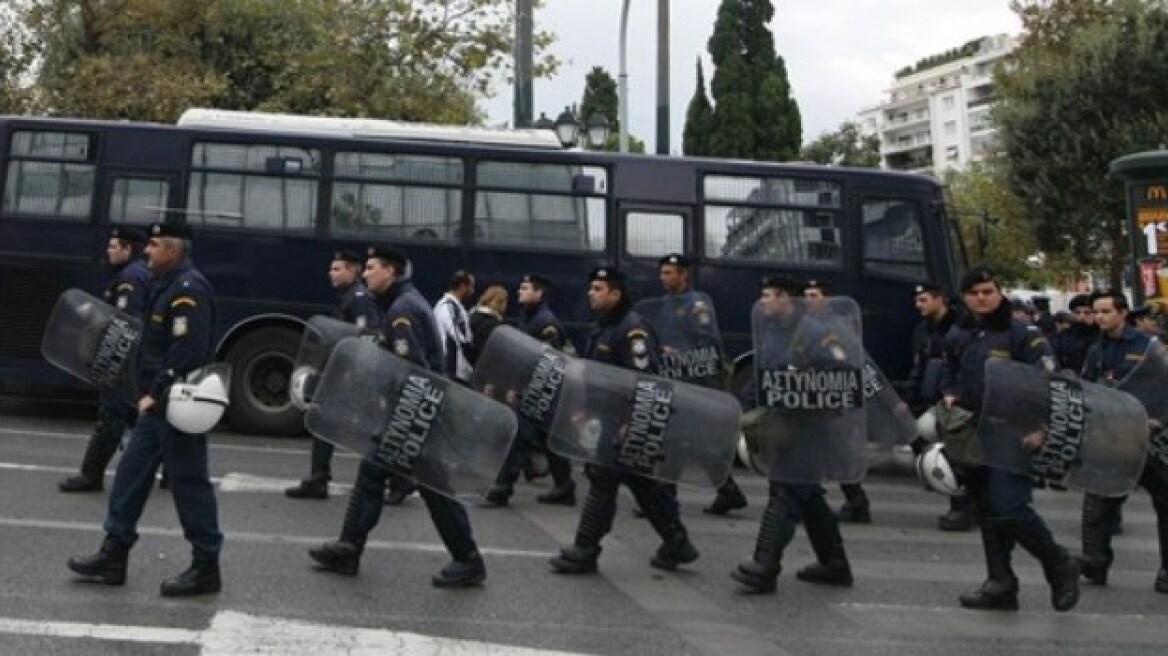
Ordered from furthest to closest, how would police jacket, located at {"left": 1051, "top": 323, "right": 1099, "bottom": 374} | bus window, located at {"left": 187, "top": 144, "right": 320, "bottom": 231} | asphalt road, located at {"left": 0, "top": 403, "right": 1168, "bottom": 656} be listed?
1. bus window, located at {"left": 187, "top": 144, "right": 320, "bottom": 231}
2. police jacket, located at {"left": 1051, "top": 323, "right": 1099, "bottom": 374}
3. asphalt road, located at {"left": 0, "top": 403, "right": 1168, "bottom": 656}

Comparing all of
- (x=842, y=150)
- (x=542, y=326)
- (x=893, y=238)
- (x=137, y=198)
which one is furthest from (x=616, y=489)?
(x=842, y=150)

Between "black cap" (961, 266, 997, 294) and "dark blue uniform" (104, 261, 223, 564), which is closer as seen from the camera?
"dark blue uniform" (104, 261, 223, 564)

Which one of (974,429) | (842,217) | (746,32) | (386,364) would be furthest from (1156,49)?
(746,32)

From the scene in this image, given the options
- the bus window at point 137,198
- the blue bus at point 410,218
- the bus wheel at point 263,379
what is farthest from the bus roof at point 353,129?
the bus wheel at point 263,379

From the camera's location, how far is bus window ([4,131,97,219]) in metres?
12.4

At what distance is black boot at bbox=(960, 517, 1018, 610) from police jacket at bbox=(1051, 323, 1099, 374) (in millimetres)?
5913

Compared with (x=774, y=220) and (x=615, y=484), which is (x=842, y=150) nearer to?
(x=774, y=220)

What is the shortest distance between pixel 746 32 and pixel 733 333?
1510 inches

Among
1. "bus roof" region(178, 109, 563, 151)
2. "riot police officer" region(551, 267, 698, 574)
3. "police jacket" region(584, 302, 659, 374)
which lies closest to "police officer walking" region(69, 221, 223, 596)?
"riot police officer" region(551, 267, 698, 574)

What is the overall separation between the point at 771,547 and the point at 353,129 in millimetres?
7574

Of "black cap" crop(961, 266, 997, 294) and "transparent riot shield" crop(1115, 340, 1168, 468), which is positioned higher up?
"black cap" crop(961, 266, 997, 294)

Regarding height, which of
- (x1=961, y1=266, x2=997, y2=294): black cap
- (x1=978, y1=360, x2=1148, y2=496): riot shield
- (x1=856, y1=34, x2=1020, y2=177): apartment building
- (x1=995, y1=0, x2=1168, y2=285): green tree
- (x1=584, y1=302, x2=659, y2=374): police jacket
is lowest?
(x1=978, y1=360, x2=1148, y2=496): riot shield

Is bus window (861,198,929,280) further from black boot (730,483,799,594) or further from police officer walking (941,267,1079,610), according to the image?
black boot (730,483,799,594)

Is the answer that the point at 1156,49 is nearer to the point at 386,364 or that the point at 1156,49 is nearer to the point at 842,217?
the point at 842,217
